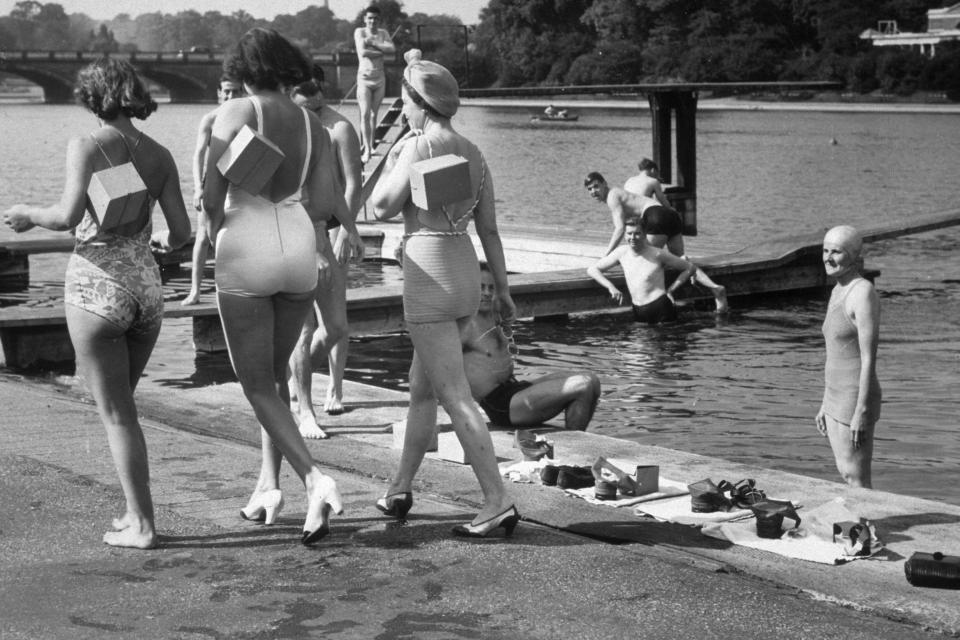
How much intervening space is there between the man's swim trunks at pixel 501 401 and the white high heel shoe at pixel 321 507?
8.53 ft

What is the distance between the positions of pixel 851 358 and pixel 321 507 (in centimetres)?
278

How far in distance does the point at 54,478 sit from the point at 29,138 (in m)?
83.7

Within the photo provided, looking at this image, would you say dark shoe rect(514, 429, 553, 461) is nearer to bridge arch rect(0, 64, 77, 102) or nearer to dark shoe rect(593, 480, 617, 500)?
dark shoe rect(593, 480, 617, 500)

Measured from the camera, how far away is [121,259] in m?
5.15

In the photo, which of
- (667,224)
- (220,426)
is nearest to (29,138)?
(667,224)

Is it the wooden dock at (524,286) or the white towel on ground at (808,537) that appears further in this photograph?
the wooden dock at (524,286)

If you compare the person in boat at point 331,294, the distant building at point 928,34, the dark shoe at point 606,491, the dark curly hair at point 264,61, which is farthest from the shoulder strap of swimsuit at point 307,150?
the distant building at point 928,34

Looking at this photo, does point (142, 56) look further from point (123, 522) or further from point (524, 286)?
point (123, 522)

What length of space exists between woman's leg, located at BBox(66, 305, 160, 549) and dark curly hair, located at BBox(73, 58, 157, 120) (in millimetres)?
708

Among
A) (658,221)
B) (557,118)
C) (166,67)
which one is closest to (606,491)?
(658,221)

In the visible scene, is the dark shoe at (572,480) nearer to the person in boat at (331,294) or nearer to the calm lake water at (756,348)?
the person in boat at (331,294)

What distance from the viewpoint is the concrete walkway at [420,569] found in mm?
4551

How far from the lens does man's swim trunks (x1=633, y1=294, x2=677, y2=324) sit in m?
15.9

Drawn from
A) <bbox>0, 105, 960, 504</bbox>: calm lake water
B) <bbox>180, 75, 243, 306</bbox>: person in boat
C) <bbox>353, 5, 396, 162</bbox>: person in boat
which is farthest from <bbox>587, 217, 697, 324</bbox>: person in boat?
<bbox>353, 5, 396, 162</bbox>: person in boat
